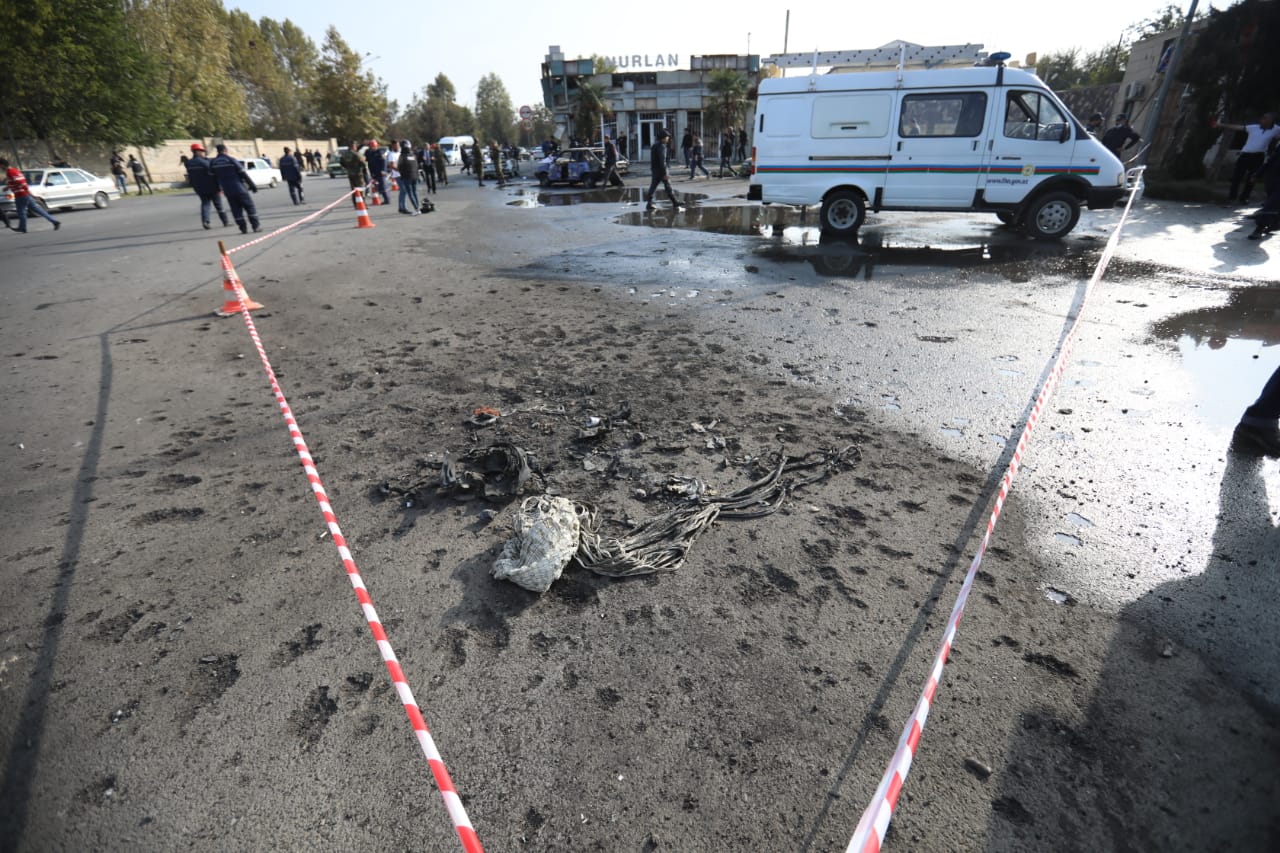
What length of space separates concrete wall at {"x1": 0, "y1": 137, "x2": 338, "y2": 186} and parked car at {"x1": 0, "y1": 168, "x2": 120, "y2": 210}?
9147 mm

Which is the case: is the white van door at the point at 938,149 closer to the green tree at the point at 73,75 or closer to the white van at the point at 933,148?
the white van at the point at 933,148

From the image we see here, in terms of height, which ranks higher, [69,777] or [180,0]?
[180,0]

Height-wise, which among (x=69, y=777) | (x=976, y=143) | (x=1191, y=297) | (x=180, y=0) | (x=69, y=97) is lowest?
(x=69, y=777)

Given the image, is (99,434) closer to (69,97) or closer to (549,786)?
(549,786)

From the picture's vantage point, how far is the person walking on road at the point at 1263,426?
3.73 m

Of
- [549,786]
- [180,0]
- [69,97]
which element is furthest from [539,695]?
[180,0]

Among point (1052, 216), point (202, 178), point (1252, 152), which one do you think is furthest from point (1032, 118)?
point (202, 178)

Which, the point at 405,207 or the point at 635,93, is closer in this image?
the point at 405,207

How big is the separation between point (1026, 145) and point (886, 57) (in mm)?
24345

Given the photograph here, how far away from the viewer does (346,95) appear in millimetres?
59125

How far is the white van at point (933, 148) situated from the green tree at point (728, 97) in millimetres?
25672

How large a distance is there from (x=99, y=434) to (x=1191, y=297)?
11.0 metres

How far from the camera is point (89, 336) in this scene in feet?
22.1

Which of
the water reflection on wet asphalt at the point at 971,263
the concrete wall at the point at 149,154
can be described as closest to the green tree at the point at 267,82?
the concrete wall at the point at 149,154
